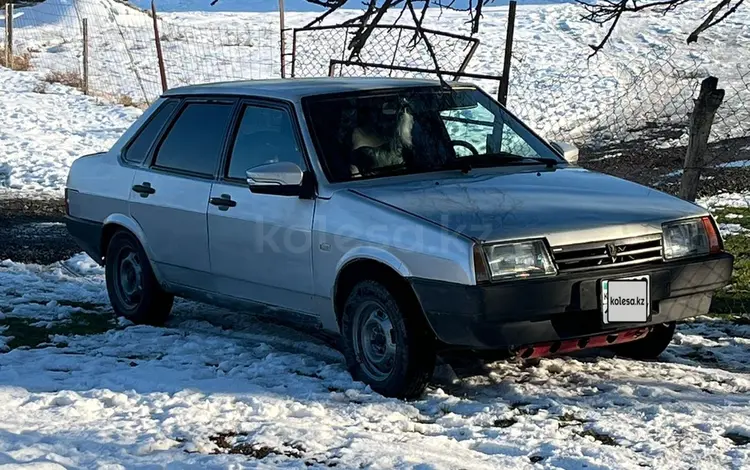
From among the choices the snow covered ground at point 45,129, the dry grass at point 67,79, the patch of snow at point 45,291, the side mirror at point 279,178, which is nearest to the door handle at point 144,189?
the patch of snow at point 45,291

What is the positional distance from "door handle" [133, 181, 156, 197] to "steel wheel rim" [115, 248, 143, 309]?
438 mm

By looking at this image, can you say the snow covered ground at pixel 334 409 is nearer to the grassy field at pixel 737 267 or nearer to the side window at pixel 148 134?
the grassy field at pixel 737 267

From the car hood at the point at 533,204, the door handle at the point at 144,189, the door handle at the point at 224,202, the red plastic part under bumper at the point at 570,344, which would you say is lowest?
the red plastic part under bumper at the point at 570,344

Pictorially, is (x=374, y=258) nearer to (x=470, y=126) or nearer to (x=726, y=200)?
(x=470, y=126)

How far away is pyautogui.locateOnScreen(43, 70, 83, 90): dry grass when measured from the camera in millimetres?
23438

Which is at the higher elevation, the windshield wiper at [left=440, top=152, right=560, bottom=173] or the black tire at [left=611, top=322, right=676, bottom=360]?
the windshield wiper at [left=440, top=152, right=560, bottom=173]

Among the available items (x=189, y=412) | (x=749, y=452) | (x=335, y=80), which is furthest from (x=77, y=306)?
(x=749, y=452)

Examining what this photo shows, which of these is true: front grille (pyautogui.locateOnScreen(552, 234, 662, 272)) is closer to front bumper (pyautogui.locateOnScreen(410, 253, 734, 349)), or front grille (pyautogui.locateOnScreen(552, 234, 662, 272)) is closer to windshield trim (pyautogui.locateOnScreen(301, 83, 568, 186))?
front bumper (pyautogui.locateOnScreen(410, 253, 734, 349))

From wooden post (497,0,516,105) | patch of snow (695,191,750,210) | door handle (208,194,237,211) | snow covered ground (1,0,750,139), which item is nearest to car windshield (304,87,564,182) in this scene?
door handle (208,194,237,211)

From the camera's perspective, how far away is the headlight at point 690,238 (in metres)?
5.90

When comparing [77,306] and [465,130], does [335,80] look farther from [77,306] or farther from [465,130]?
[77,306]

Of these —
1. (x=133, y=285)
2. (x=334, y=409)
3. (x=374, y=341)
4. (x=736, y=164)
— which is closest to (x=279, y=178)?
(x=374, y=341)

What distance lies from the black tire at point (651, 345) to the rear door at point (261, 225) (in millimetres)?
1791

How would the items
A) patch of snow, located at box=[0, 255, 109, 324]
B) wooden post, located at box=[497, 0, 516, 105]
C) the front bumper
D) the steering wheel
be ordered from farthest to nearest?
wooden post, located at box=[497, 0, 516, 105] < patch of snow, located at box=[0, 255, 109, 324] < the steering wheel < the front bumper
